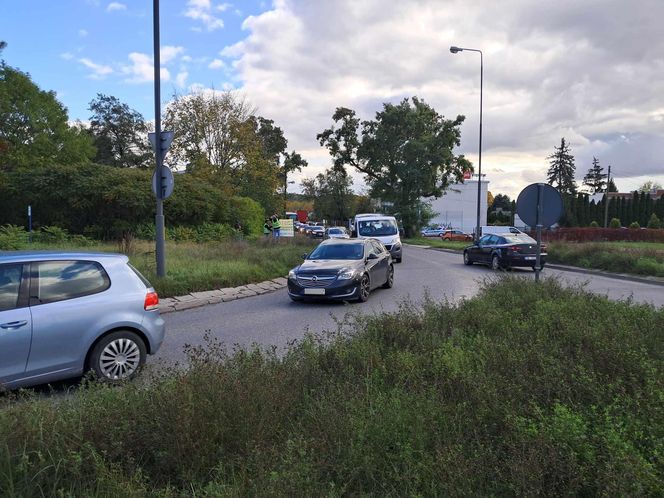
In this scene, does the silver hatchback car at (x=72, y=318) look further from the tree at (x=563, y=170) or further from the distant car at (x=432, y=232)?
the tree at (x=563, y=170)

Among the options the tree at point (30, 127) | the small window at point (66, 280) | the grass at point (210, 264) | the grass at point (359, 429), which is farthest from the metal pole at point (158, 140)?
the tree at point (30, 127)

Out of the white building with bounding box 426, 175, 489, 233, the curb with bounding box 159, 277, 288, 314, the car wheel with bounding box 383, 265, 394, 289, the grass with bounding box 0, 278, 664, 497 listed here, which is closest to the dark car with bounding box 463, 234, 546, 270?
the car wheel with bounding box 383, 265, 394, 289

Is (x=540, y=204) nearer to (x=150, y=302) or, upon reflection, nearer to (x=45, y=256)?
(x=150, y=302)

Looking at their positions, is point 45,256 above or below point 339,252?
above

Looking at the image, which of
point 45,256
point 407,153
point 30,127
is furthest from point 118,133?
point 45,256

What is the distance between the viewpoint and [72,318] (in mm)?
5281

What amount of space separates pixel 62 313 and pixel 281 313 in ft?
17.5

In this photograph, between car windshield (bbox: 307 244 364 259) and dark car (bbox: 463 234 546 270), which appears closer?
car windshield (bbox: 307 244 364 259)

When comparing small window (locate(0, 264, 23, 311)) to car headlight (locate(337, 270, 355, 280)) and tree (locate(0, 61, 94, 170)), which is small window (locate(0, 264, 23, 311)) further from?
tree (locate(0, 61, 94, 170))

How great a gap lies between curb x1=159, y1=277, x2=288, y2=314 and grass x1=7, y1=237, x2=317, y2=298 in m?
0.32

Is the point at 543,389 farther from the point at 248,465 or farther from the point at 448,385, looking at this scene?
the point at 248,465

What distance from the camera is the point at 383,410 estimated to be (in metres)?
3.47

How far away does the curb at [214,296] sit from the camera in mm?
10719

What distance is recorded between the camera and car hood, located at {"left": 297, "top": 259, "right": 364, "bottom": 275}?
1126 centimetres
